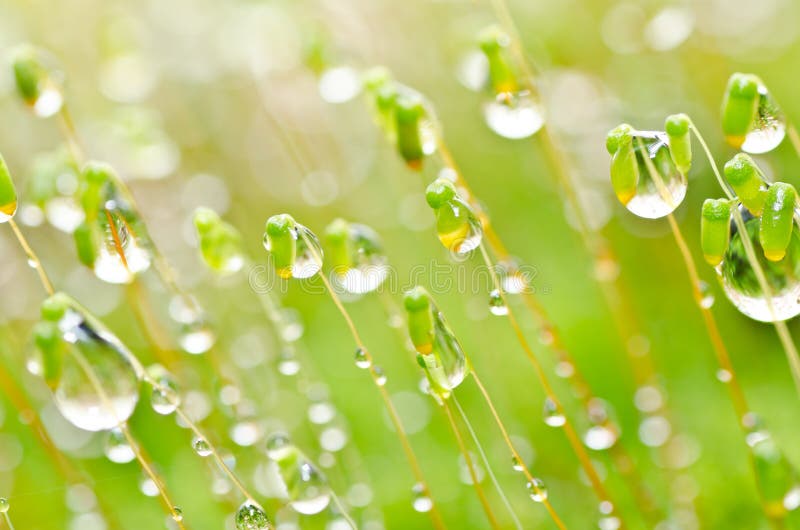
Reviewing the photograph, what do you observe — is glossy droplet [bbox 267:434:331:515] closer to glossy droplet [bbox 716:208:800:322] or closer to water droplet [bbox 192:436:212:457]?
water droplet [bbox 192:436:212:457]

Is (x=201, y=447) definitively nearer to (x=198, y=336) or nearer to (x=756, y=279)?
(x=198, y=336)

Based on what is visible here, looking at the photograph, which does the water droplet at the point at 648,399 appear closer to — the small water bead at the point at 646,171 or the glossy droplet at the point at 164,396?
the small water bead at the point at 646,171

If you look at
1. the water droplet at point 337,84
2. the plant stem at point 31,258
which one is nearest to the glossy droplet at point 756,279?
the plant stem at point 31,258

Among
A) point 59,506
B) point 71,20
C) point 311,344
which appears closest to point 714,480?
point 311,344

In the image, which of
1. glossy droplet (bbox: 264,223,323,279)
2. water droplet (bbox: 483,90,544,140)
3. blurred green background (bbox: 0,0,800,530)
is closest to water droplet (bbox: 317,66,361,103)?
blurred green background (bbox: 0,0,800,530)

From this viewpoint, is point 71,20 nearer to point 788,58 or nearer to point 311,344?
point 311,344

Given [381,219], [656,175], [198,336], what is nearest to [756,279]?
[656,175]

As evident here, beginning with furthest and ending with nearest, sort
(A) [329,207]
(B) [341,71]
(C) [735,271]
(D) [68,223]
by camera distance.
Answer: (A) [329,207], (B) [341,71], (D) [68,223], (C) [735,271]
